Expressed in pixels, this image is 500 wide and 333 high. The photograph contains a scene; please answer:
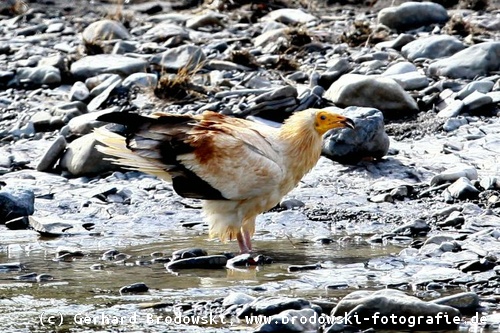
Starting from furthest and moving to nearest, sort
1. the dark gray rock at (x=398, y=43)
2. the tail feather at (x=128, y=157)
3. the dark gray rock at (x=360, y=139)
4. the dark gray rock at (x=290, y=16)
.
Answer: the dark gray rock at (x=290, y=16) < the dark gray rock at (x=398, y=43) < the dark gray rock at (x=360, y=139) < the tail feather at (x=128, y=157)

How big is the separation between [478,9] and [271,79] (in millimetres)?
4190

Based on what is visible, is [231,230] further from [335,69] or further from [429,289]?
[335,69]

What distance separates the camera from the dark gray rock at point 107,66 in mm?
13500

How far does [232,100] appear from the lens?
12188mm

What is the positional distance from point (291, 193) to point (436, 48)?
375cm

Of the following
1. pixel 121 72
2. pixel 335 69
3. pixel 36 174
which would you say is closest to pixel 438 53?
pixel 335 69

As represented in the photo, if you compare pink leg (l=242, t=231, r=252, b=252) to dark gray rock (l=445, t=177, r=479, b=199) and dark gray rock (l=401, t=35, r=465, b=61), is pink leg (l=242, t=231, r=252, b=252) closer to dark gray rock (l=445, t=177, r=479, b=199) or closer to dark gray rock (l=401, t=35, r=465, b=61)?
dark gray rock (l=445, t=177, r=479, b=199)

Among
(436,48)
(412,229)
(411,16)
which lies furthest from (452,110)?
(411,16)

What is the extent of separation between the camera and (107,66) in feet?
44.8

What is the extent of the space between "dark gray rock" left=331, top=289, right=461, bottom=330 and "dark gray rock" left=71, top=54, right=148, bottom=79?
7.66 m

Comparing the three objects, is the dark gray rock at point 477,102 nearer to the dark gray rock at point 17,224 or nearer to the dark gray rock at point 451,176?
the dark gray rock at point 451,176

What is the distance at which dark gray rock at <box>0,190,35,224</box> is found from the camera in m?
9.68

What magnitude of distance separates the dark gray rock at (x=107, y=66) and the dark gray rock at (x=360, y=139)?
359cm

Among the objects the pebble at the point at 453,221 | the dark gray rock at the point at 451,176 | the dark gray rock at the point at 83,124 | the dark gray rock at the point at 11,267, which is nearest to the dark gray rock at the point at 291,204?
the dark gray rock at the point at 451,176
